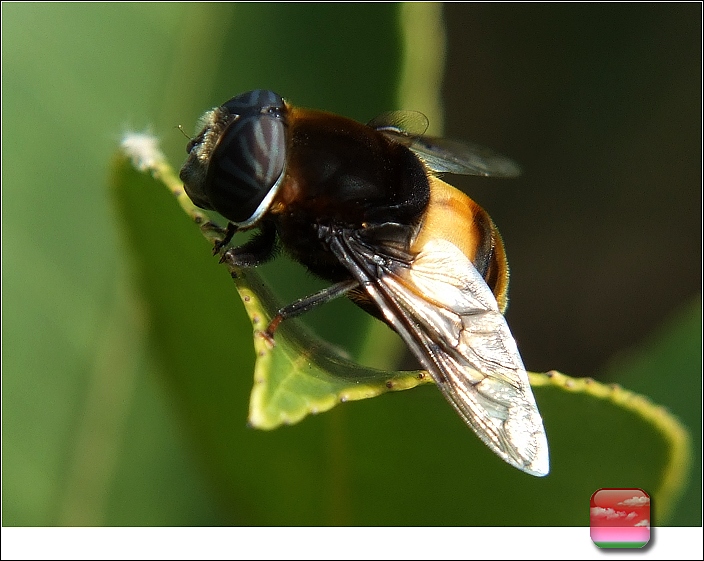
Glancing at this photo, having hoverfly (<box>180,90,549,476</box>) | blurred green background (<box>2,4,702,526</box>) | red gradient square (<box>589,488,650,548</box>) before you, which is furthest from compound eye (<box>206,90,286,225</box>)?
red gradient square (<box>589,488,650,548</box>)

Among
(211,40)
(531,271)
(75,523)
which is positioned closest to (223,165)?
(211,40)

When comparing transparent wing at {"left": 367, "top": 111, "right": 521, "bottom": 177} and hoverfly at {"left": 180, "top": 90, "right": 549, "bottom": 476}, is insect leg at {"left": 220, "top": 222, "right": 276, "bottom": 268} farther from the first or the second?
transparent wing at {"left": 367, "top": 111, "right": 521, "bottom": 177}

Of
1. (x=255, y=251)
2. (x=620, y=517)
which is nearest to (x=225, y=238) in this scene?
(x=255, y=251)

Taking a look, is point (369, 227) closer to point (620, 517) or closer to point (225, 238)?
point (225, 238)

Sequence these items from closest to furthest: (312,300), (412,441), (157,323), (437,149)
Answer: (412,441), (312,300), (157,323), (437,149)

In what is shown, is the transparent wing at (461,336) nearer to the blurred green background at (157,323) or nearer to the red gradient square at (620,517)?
the blurred green background at (157,323)

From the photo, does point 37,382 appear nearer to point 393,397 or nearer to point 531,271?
point 393,397
